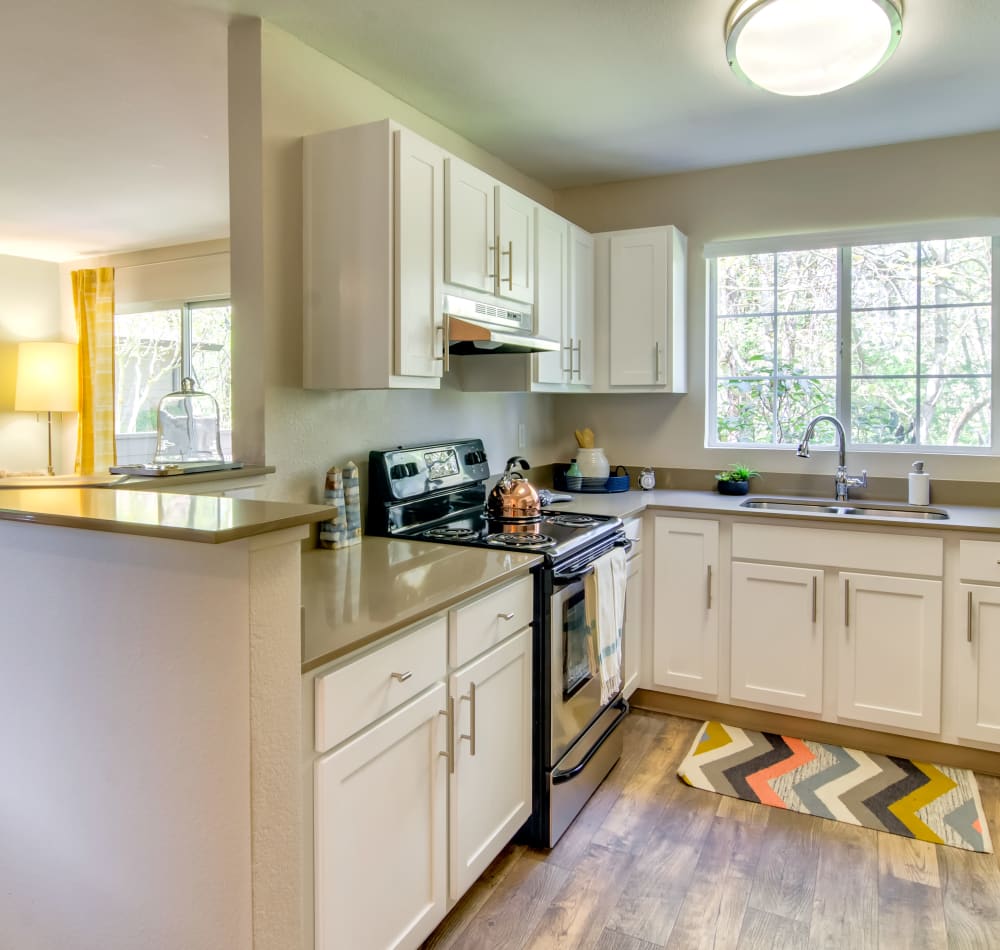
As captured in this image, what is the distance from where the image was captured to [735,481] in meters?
3.49

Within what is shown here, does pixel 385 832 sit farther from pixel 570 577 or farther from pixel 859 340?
pixel 859 340

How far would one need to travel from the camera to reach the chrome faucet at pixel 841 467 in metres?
3.30

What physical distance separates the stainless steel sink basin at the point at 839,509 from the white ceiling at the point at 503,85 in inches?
60.0

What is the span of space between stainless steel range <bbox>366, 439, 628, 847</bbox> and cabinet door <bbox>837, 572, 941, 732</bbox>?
35.1 inches

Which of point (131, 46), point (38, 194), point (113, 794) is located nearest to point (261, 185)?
point (131, 46)

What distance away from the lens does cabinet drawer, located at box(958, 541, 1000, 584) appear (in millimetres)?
2664

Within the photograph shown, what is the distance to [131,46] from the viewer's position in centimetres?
232

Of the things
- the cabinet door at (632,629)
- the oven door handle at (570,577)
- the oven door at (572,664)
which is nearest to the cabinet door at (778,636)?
the cabinet door at (632,629)

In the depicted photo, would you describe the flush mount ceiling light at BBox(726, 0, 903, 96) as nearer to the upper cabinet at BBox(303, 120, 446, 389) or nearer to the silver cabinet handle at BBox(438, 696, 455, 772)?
the upper cabinet at BBox(303, 120, 446, 389)

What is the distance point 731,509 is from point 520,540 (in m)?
1.10

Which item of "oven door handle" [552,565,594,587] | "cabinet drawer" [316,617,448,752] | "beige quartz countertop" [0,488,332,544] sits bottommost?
"cabinet drawer" [316,617,448,752]

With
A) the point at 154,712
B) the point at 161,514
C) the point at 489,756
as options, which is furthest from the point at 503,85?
the point at 154,712

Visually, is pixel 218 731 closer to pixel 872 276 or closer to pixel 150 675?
pixel 150 675

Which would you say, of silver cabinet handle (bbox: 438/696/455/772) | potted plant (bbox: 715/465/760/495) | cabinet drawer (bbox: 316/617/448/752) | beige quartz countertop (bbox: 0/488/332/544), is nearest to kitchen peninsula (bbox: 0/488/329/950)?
beige quartz countertop (bbox: 0/488/332/544)
